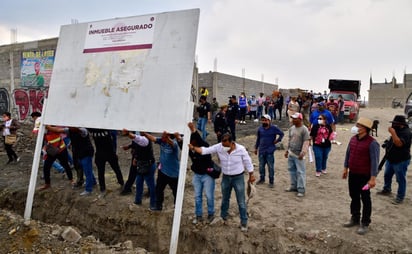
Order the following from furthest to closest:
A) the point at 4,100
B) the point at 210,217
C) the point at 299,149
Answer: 1. the point at 4,100
2. the point at 299,149
3. the point at 210,217

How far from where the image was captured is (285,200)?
229 inches

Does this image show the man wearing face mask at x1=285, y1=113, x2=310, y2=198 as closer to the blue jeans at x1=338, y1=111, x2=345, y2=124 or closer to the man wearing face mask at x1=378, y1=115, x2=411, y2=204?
the man wearing face mask at x1=378, y1=115, x2=411, y2=204

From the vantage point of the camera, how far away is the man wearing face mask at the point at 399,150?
5.21 m

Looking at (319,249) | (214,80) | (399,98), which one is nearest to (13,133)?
(319,249)

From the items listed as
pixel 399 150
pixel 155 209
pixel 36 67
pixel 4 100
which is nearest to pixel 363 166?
pixel 399 150

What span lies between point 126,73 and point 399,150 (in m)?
5.00

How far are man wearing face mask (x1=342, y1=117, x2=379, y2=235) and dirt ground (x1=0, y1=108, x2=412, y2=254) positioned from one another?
366 mm

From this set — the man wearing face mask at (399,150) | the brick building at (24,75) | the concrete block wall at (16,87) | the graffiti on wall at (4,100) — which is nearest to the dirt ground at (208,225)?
the man wearing face mask at (399,150)

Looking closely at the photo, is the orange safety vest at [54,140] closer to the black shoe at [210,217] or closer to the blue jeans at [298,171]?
the black shoe at [210,217]

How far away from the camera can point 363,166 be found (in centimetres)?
434

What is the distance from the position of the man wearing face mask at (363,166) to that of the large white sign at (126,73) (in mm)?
2634

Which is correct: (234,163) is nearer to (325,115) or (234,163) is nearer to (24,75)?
(325,115)

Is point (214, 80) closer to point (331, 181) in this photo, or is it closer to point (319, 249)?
point (331, 181)

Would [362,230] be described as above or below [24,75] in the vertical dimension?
below
